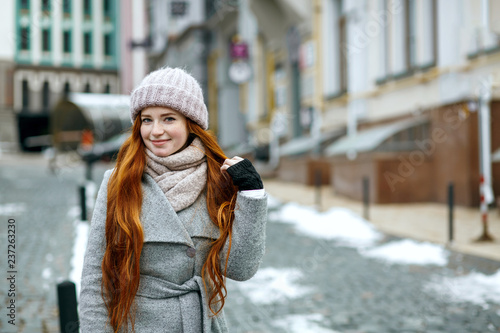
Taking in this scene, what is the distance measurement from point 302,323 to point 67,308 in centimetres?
256

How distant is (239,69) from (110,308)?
23388 millimetres

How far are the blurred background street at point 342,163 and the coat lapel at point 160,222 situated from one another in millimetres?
1819

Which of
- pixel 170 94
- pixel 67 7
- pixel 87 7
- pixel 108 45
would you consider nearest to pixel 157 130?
pixel 170 94

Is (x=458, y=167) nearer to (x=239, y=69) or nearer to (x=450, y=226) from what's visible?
(x=450, y=226)

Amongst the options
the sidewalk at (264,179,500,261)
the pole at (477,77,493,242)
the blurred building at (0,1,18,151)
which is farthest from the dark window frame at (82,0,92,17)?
the pole at (477,77,493,242)

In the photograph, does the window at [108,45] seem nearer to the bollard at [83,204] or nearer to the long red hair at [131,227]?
the bollard at [83,204]

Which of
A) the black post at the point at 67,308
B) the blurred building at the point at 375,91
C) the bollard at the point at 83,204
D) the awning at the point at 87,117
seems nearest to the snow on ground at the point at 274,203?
the blurred building at the point at 375,91

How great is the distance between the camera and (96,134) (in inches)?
1480

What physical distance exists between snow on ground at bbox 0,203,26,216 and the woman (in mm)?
10336

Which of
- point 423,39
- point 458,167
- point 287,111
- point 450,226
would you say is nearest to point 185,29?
point 287,111

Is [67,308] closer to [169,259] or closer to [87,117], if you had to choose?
[169,259]

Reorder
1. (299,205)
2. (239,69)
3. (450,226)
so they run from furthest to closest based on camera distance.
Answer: (239,69), (299,205), (450,226)

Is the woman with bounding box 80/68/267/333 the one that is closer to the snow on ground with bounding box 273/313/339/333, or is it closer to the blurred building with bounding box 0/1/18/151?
the snow on ground with bounding box 273/313/339/333

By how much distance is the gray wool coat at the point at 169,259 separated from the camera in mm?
2084
